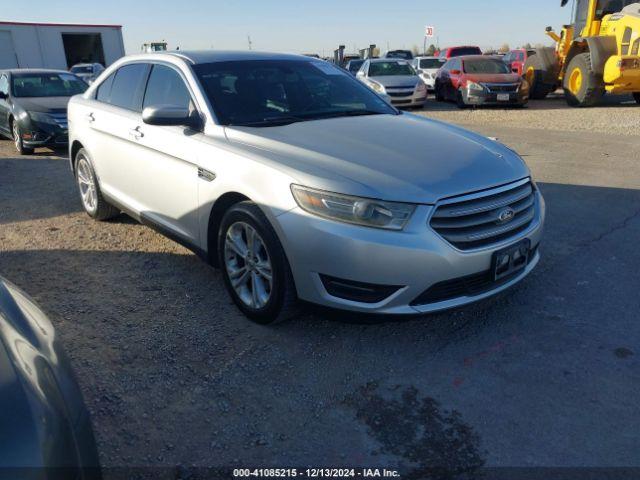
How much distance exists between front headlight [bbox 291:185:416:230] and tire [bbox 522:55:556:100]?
1703 cm

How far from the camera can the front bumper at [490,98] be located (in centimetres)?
1524

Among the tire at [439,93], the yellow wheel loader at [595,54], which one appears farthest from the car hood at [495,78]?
the tire at [439,93]

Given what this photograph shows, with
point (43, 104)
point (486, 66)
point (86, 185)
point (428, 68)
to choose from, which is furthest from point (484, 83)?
point (86, 185)

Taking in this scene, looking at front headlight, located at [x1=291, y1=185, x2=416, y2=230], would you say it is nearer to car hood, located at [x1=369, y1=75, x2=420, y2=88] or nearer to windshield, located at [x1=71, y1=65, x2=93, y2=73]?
car hood, located at [x1=369, y1=75, x2=420, y2=88]

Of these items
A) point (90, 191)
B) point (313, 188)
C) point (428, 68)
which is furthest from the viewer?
point (428, 68)

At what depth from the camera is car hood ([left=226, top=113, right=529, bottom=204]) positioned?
113 inches

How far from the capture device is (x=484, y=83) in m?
15.3

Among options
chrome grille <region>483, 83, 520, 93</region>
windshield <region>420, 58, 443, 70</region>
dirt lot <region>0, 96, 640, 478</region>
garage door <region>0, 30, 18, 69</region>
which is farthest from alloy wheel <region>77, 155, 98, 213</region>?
garage door <region>0, 30, 18, 69</region>

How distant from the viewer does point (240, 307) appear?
3.51m

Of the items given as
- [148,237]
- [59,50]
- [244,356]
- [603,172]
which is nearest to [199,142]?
[244,356]

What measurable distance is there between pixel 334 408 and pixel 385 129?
2.02m

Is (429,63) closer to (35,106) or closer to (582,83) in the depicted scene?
(582,83)

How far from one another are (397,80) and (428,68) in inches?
283

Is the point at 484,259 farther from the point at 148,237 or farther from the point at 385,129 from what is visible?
the point at 148,237
